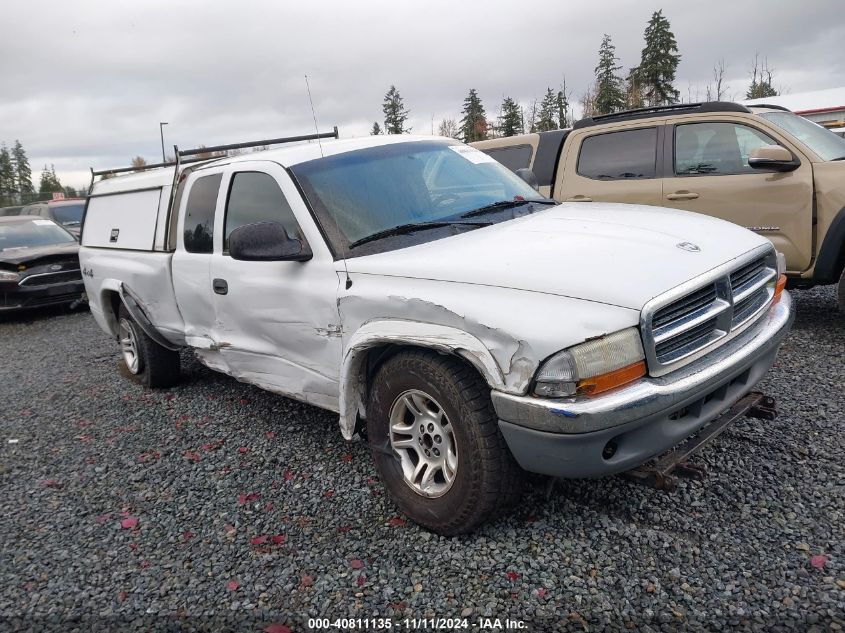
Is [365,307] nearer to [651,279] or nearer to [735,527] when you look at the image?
[651,279]

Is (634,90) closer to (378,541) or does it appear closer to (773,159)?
(773,159)

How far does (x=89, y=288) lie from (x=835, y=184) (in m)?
6.69

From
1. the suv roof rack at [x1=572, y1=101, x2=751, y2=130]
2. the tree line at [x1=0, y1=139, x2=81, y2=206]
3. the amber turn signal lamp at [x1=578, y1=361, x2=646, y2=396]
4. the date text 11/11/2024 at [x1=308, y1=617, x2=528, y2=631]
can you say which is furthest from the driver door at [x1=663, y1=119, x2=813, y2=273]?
the tree line at [x1=0, y1=139, x2=81, y2=206]

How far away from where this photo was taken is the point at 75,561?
2977 millimetres

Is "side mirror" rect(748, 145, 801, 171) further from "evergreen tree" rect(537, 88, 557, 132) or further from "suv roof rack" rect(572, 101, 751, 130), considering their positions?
"evergreen tree" rect(537, 88, 557, 132)

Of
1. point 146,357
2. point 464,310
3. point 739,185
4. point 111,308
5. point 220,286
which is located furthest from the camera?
point 111,308

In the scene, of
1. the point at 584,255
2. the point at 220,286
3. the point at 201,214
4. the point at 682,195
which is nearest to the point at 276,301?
the point at 220,286

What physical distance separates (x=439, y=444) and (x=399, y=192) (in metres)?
1.45

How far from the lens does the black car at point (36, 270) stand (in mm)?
A: 9430

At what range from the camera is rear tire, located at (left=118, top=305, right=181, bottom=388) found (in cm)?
529

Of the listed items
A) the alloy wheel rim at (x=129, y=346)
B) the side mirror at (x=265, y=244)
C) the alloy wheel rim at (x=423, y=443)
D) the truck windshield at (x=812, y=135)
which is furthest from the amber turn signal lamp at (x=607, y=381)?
the alloy wheel rim at (x=129, y=346)

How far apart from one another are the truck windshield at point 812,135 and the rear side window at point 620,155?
102 centimetres

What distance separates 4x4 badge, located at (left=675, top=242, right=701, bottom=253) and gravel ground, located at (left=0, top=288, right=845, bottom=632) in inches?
46.7

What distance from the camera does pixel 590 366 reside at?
2244 millimetres
